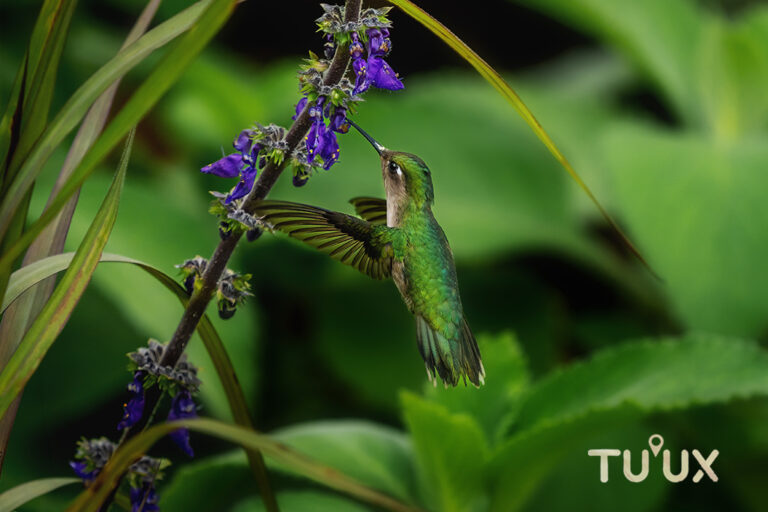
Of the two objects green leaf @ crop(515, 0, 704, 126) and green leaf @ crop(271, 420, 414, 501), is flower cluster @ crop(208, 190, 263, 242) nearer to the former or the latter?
green leaf @ crop(271, 420, 414, 501)

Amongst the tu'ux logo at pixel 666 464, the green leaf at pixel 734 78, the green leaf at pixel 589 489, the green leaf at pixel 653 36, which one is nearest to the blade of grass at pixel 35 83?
the tu'ux logo at pixel 666 464

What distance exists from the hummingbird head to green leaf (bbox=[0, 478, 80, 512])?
0.51 feet

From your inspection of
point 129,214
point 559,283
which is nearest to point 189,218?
point 129,214

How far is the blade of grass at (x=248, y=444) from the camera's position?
0.77ft

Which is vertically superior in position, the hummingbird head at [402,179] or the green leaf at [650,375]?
the green leaf at [650,375]

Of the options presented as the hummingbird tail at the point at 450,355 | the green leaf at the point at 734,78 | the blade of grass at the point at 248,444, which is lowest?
the blade of grass at the point at 248,444

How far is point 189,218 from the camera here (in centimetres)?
84

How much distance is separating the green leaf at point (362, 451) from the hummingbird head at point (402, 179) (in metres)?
0.28

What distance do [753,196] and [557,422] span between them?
48 cm

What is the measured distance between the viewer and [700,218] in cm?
82

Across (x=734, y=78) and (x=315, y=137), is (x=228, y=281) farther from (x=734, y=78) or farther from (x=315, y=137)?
(x=734, y=78)

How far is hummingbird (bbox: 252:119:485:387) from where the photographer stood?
9.7 inches

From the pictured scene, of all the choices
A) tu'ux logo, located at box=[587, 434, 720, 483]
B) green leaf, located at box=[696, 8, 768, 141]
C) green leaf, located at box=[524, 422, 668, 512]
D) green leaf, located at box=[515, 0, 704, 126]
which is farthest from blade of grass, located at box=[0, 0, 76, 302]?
green leaf, located at box=[696, 8, 768, 141]

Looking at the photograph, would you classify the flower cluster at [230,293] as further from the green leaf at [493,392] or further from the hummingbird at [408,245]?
the green leaf at [493,392]
